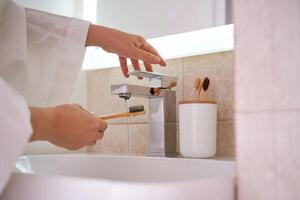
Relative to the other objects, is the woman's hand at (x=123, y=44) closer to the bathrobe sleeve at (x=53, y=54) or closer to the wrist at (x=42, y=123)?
the bathrobe sleeve at (x=53, y=54)

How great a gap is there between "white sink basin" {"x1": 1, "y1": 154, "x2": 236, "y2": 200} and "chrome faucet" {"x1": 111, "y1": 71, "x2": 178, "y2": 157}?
0.08 m

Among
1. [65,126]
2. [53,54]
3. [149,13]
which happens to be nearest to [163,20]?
[149,13]

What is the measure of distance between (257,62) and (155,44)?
60 cm

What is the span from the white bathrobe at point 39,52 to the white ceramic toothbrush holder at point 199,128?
0.30 meters

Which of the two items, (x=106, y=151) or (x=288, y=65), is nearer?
(x=288, y=65)

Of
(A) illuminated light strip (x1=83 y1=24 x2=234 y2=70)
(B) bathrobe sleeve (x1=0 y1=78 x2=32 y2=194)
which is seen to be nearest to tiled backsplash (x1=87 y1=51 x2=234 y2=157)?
(A) illuminated light strip (x1=83 y1=24 x2=234 y2=70)

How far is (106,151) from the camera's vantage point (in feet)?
3.22

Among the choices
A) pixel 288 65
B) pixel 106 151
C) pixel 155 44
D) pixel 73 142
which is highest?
pixel 155 44

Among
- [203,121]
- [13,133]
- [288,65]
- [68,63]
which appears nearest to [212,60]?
[203,121]

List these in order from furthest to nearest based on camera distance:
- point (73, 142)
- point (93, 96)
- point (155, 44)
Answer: point (93, 96) → point (155, 44) → point (73, 142)

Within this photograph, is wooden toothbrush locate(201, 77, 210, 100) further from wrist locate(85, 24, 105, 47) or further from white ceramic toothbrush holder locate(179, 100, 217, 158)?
wrist locate(85, 24, 105, 47)

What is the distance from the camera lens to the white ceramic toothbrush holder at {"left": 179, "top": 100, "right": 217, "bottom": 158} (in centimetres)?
68

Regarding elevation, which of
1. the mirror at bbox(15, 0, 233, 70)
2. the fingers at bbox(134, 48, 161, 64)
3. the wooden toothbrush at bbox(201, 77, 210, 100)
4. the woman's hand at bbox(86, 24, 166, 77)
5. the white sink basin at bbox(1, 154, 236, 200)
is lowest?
the white sink basin at bbox(1, 154, 236, 200)

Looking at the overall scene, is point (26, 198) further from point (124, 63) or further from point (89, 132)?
point (124, 63)
